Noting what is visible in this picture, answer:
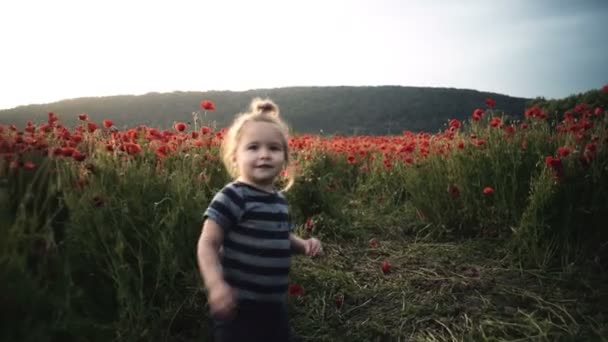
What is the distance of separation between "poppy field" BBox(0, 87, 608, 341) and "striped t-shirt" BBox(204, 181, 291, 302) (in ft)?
1.39

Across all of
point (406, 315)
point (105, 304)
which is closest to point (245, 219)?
point (105, 304)

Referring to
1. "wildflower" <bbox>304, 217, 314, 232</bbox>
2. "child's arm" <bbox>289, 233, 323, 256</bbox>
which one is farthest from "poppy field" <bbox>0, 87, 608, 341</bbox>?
"child's arm" <bbox>289, 233, 323, 256</bbox>

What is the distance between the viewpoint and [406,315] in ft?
9.10

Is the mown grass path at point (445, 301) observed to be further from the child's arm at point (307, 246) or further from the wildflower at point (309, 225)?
the child's arm at point (307, 246)

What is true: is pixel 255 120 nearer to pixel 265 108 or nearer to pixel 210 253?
pixel 265 108

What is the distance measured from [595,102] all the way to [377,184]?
464 inches

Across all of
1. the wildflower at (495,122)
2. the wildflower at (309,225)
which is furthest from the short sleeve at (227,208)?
the wildflower at (495,122)

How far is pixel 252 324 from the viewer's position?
1.93 metres

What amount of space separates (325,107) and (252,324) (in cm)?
3732

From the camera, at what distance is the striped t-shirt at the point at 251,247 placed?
1.93m

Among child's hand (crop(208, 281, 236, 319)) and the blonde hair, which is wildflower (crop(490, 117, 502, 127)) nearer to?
the blonde hair

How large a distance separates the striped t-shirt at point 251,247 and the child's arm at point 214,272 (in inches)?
3.5

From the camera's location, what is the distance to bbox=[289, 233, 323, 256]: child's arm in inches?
80.3

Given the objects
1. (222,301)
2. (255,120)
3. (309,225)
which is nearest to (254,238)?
(222,301)
